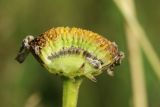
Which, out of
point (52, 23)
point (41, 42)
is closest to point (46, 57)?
point (41, 42)

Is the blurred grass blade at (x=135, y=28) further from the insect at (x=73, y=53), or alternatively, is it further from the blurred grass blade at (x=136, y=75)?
the insect at (x=73, y=53)

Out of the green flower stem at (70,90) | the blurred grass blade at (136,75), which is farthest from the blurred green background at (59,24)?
the green flower stem at (70,90)

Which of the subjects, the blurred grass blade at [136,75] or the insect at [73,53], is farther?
the blurred grass blade at [136,75]

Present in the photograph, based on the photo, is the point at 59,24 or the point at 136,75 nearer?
the point at 136,75

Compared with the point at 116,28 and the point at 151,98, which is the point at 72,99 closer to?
the point at 151,98

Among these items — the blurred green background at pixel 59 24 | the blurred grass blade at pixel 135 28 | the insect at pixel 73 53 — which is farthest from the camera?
the blurred green background at pixel 59 24

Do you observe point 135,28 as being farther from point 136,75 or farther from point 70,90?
point 70,90

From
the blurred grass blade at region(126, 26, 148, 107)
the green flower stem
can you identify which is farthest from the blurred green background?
the green flower stem

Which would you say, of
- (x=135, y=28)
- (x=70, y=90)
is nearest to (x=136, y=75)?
(x=135, y=28)
